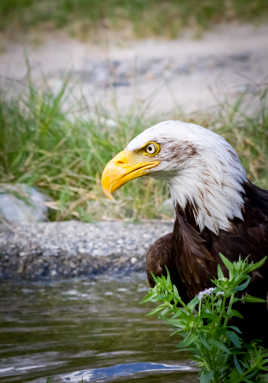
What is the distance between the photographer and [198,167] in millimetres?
2693

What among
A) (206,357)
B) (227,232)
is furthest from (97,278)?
(206,357)

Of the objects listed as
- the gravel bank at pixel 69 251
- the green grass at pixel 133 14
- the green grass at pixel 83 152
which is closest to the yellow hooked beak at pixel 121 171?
the gravel bank at pixel 69 251

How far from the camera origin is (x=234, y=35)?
13.2 m

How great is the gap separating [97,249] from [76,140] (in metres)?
1.52

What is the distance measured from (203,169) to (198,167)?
0.07ft

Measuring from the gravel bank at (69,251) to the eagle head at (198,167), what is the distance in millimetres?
1973

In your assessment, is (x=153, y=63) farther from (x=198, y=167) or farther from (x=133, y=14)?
(x=198, y=167)

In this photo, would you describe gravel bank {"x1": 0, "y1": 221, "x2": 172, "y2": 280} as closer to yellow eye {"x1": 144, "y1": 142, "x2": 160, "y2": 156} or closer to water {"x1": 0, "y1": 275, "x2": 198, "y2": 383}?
water {"x1": 0, "y1": 275, "x2": 198, "y2": 383}

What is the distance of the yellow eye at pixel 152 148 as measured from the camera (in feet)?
9.05

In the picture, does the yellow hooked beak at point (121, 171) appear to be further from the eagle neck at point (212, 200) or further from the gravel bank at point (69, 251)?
the gravel bank at point (69, 251)

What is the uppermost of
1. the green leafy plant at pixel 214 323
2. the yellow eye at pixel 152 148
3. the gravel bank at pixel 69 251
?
the yellow eye at pixel 152 148

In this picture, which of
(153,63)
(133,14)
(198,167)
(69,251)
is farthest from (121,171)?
(133,14)

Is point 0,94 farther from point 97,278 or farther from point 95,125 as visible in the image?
point 97,278

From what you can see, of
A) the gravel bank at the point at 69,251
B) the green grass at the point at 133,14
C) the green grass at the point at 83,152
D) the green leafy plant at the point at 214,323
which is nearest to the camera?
the green leafy plant at the point at 214,323
